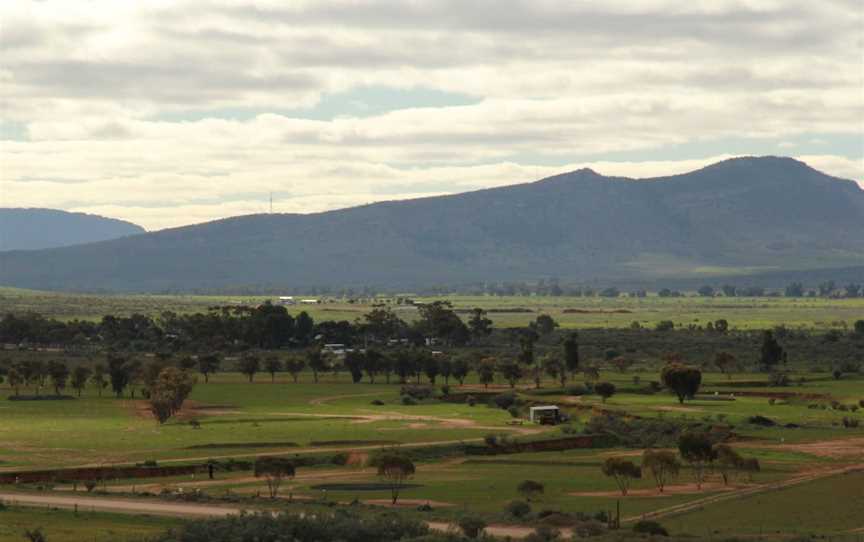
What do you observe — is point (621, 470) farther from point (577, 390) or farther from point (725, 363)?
point (725, 363)

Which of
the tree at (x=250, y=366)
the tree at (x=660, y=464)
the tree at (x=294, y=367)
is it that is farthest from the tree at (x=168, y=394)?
the tree at (x=660, y=464)

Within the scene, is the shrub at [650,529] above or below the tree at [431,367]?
below

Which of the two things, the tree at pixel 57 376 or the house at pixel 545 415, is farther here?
the tree at pixel 57 376

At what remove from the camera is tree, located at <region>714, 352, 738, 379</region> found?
17750cm

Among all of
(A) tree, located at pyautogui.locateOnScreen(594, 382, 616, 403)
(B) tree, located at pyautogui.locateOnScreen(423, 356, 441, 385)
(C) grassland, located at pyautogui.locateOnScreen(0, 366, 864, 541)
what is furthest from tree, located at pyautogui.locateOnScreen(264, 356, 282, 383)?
(A) tree, located at pyautogui.locateOnScreen(594, 382, 616, 403)

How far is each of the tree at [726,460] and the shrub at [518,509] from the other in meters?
19.5

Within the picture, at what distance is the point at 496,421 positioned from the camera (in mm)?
130625

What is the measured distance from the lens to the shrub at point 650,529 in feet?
220

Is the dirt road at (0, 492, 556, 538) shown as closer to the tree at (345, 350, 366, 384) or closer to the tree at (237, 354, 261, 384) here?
the tree at (237, 354, 261, 384)

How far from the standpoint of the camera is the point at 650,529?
67562 millimetres

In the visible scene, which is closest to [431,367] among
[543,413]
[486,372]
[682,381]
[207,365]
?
[486,372]

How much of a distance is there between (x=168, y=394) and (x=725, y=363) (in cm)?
7418

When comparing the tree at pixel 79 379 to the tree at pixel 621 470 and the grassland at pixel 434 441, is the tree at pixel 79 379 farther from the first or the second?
the tree at pixel 621 470

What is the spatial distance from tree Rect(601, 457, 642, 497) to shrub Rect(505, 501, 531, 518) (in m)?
12.0
